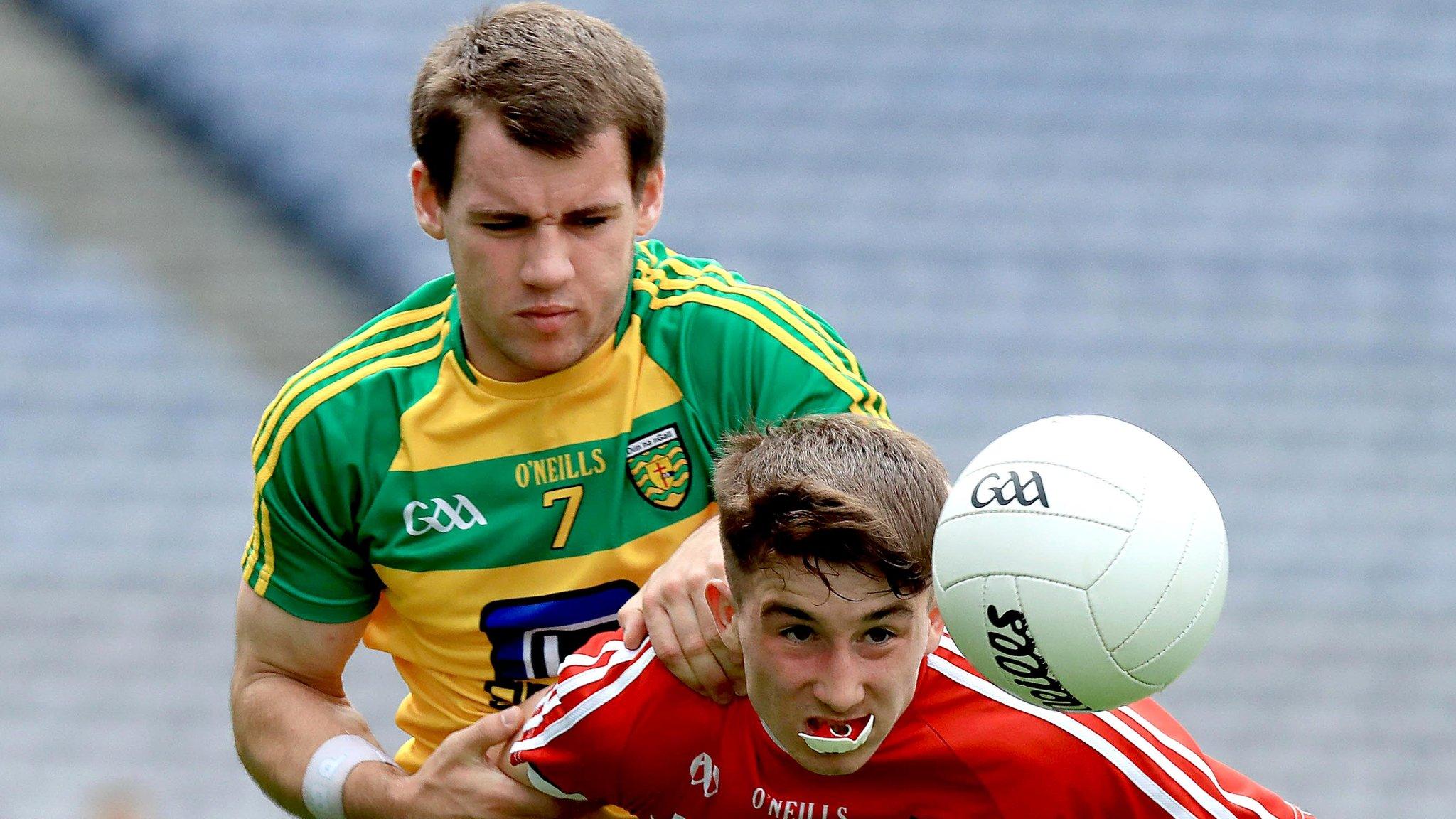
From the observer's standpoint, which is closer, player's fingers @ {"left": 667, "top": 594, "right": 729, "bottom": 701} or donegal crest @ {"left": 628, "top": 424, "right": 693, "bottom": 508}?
player's fingers @ {"left": 667, "top": 594, "right": 729, "bottom": 701}

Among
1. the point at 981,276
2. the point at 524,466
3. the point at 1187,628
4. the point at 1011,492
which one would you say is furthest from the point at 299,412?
the point at 981,276

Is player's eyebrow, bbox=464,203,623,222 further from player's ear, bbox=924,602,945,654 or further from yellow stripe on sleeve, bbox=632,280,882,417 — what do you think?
player's ear, bbox=924,602,945,654

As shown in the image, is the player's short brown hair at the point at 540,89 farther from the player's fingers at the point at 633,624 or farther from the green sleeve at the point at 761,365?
the player's fingers at the point at 633,624

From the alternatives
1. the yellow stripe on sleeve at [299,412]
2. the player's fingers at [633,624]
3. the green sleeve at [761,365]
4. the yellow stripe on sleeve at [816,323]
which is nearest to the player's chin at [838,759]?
the player's fingers at [633,624]

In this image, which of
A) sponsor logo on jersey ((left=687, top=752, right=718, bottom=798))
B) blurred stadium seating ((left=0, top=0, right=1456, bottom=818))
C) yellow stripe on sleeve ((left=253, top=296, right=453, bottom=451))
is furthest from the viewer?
blurred stadium seating ((left=0, top=0, right=1456, bottom=818))

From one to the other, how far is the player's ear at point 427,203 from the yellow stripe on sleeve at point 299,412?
0.71 feet

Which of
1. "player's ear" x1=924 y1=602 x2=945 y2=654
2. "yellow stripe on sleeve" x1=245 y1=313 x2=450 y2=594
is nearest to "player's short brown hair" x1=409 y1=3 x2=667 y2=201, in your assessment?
"yellow stripe on sleeve" x1=245 y1=313 x2=450 y2=594

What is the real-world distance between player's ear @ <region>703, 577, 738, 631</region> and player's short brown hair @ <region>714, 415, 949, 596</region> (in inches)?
1.9

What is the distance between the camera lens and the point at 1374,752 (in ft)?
23.3

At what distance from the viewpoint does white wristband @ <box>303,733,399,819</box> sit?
3102 millimetres

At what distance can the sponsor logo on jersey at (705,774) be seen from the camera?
9.31 feet

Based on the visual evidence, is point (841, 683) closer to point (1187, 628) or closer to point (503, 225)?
point (1187, 628)

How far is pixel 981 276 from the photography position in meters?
7.82

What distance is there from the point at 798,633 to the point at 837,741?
0.18 metres
